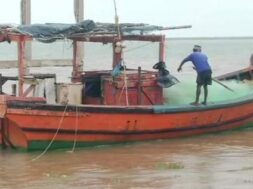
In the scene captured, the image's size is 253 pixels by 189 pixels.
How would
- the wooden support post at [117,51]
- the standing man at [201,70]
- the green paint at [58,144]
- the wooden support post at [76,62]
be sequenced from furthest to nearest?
the wooden support post at [76,62]
the standing man at [201,70]
the wooden support post at [117,51]
the green paint at [58,144]

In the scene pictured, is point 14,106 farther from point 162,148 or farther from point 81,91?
point 162,148

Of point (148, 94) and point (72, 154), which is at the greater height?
point (148, 94)

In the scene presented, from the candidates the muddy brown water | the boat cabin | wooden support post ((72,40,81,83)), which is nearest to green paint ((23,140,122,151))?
the muddy brown water

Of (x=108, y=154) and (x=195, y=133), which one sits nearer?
(x=108, y=154)

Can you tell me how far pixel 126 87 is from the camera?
13.7 meters

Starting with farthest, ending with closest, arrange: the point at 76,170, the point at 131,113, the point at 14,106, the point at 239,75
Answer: the point at 239,75, the point at 131,113, the point at 14,106, the point at 76,170

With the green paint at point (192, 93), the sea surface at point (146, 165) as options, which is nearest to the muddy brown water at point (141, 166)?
the sea surface at point (146, 165)

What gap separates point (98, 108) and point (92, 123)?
1.12 feet

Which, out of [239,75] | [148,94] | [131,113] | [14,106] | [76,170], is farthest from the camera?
[239,75]

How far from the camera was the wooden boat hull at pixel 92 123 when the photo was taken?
12422mm

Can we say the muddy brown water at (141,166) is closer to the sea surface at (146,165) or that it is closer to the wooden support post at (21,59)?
the sea surface at (146,165)

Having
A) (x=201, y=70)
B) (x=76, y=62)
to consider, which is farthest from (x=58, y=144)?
(x=201, y=70)

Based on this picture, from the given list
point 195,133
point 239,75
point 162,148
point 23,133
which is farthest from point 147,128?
point 239,75

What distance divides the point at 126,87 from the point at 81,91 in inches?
35.9
